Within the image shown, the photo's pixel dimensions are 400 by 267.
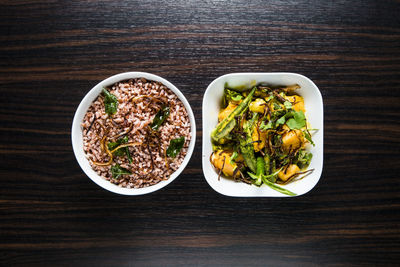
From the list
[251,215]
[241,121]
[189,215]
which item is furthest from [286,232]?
[241,121]

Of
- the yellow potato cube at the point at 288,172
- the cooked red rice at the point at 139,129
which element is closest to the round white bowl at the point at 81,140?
the cooked red rice at the point at 139,129

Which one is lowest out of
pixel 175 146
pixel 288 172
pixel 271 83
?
pixel 288 172

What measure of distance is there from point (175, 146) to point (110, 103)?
0.93 ft

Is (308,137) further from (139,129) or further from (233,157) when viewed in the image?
(139,129)

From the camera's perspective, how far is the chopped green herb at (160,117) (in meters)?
1.16

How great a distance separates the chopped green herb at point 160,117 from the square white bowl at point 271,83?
0.14 metres

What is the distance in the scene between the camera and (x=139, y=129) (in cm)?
115

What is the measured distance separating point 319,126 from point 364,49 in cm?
48

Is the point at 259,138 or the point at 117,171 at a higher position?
the point at 259,138

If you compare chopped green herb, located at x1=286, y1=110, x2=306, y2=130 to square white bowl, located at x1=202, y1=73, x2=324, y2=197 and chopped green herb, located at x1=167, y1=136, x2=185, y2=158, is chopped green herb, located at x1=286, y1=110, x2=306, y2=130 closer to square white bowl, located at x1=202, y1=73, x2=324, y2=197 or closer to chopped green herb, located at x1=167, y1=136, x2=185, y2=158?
square white bowl, located at x1=202, y1=73, x2=324, y2=197

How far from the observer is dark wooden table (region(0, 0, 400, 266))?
4.38 ft

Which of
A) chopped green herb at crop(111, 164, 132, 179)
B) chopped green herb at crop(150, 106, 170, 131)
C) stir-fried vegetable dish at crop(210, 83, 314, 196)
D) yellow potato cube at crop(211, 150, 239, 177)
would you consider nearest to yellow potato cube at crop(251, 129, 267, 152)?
stir-fried vegetable dish at crop(210, 83, 314, 196)

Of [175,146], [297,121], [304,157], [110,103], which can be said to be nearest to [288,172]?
[304,157]

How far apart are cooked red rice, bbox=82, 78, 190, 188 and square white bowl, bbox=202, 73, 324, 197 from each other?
3.7 inches
